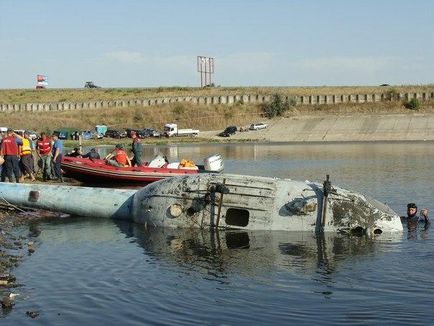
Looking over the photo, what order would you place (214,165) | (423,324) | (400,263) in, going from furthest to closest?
1. (214,165)
2. (400,263)
3. (423,324)

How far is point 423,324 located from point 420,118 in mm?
72520

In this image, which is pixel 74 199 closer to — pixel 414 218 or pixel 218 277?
pixel 218 277

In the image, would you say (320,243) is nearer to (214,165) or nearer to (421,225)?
(421,225)

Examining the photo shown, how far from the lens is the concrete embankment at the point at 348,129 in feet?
245

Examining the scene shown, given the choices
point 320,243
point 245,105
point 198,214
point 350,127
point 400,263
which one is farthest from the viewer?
point 245,105

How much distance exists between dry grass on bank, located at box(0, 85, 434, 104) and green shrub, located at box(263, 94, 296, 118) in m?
7.35

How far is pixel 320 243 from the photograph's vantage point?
16.2 metres

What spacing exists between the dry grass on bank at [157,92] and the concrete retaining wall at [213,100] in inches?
116

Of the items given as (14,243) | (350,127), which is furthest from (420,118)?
(14,243)

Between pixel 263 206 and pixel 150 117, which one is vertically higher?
pixel 263 206

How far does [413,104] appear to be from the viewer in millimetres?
91062

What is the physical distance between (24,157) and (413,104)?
7247 centimetres

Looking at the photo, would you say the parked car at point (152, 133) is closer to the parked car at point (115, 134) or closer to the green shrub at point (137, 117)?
the parked car at point (115, 134)

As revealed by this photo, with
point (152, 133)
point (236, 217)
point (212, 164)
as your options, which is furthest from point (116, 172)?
point (152, 133)
